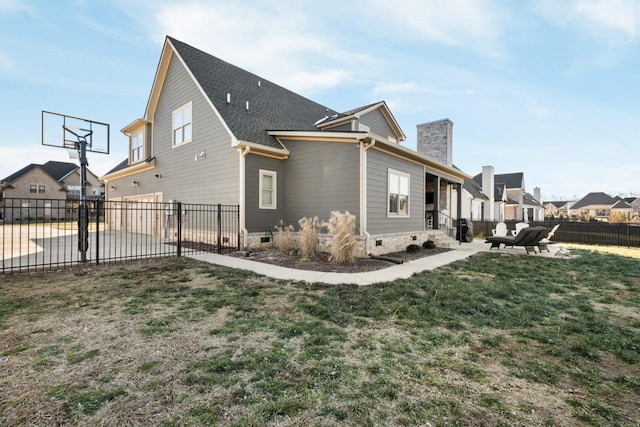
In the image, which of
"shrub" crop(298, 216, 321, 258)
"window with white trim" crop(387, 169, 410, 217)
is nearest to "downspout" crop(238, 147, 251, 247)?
"shrub" crop(298, 216, 321, 258)

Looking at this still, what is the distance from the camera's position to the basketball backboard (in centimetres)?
1115

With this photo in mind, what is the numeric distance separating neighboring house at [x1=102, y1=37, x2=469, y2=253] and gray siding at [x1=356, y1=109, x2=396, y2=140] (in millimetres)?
48

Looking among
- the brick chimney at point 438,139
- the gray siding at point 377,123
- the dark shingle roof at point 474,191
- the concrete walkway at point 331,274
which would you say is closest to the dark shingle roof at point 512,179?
the dark shingle roof at point 474,191

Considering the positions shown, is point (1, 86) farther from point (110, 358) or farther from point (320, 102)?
point (110, 358)

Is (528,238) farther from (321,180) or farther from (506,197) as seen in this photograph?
(506,197)

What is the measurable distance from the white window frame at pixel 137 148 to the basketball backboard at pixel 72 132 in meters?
2.77

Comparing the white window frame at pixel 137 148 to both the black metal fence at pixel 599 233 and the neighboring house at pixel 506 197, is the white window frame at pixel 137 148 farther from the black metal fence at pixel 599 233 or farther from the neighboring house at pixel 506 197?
the neighboring house at pixel 506 197

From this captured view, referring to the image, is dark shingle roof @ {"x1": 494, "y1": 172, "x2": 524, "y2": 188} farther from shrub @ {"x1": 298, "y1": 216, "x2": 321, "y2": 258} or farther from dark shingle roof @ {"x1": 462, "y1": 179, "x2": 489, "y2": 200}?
shrub @ {"x1": 298, "y1": 216, "x2": 321, "y2": 258}

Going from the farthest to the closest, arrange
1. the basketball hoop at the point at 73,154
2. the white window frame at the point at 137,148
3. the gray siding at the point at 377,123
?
the white window frame at the point at 137,148
the gray siding at the point at 377,123
the basketball hoop at the point at 73,154

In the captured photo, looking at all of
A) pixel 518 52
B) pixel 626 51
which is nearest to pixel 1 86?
pixel 518 52

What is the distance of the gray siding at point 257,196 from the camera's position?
9891mm

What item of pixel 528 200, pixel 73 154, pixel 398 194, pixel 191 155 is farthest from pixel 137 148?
pixel 528 200

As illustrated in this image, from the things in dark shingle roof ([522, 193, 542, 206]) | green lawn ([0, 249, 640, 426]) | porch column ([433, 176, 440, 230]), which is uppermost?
dark shingle roof ([522, 193, 542, 206])

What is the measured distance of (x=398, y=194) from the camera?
10.8 metres
